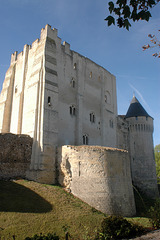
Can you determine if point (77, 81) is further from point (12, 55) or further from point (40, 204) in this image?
point (40, 204)

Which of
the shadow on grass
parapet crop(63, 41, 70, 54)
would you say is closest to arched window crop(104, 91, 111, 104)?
parapet crop(63, 41, 70, 54)

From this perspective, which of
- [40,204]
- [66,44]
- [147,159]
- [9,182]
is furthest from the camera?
[147,159]

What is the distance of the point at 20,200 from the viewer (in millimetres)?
13117

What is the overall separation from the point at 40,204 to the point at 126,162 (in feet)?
26.4

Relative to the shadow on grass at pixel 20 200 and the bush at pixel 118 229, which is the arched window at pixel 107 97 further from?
the bush at pixel 118 229

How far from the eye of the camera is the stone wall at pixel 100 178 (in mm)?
15312

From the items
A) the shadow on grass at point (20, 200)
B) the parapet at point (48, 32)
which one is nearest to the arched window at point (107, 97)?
the parapet at point (48, 32)

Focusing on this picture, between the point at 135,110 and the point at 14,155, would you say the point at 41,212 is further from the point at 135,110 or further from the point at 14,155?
the point at 135,110

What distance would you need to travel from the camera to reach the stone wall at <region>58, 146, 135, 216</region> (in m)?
15.3

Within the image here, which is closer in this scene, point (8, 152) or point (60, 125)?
point (8, 152)

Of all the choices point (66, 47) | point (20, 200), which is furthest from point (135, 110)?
point (20, 200)

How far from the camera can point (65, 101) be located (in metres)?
21.8

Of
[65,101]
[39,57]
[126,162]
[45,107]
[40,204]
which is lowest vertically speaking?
[40,204]

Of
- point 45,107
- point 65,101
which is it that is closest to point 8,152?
point 45,107
